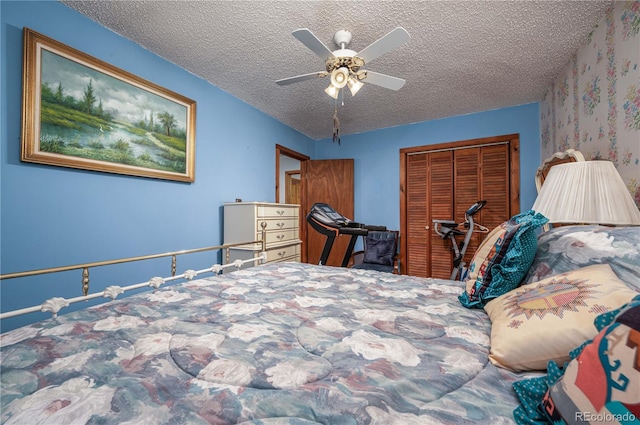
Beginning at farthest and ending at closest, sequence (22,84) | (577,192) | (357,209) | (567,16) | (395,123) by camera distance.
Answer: (357,209) < (395,123) < (567,16) < (22,84) < (577,192)

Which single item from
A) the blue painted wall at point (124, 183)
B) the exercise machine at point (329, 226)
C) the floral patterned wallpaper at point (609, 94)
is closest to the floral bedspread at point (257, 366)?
the blue painted wall at point (124, 183)

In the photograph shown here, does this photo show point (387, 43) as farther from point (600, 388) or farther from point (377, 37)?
point (600, 388)

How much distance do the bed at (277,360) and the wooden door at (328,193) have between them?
2992 mm

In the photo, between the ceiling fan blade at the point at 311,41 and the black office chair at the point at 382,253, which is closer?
the ceiling fan blade at the point at 311,41

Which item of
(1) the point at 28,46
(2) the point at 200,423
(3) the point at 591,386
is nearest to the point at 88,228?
(1) the point at 28,46

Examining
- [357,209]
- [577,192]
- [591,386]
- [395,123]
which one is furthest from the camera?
[357,209]

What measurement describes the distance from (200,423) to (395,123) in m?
4.08

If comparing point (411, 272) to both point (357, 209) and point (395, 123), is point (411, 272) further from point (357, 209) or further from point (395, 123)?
point (395, 123)

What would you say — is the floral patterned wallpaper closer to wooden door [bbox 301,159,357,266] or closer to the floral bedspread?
the floral bedspread

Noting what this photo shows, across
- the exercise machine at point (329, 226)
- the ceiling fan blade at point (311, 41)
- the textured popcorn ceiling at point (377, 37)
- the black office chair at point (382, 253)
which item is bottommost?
the black office chair at point (382, 253)

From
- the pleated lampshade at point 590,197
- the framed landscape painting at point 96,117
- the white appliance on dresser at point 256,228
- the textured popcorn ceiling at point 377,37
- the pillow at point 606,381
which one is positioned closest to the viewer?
the pillow at point 606,381

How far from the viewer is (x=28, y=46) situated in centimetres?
154

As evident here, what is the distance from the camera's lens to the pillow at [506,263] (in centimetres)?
104

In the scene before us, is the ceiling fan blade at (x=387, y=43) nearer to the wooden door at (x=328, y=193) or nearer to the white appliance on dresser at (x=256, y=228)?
the white appliance on dresser at (x=256, y=228)
